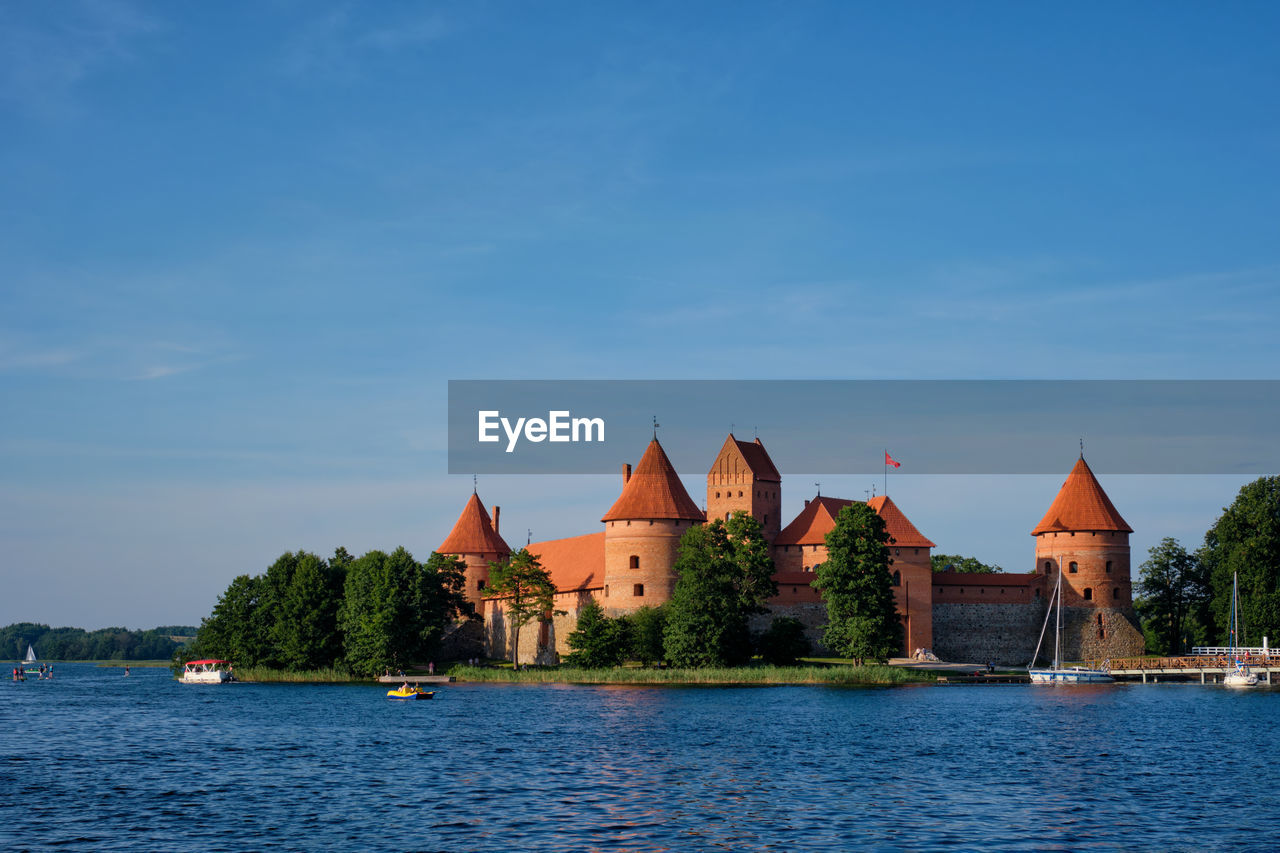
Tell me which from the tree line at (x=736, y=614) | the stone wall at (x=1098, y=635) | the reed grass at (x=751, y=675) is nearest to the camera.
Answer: the reed grass at (x=751, y=675)

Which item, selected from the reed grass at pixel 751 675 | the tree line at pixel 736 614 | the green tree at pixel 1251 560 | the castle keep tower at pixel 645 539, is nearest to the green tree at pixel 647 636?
the tree line at pixel 736 614

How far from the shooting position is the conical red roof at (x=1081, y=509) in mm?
80500

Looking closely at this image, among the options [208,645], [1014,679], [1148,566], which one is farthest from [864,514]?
[208,645]

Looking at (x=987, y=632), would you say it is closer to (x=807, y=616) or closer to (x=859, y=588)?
(x=807, y=616)

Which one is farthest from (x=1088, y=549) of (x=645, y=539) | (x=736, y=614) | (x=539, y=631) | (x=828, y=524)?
(x=539, y=631)

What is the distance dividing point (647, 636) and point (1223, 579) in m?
34.7

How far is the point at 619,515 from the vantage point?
253ft

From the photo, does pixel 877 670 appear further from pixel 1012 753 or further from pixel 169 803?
pixel 169 803

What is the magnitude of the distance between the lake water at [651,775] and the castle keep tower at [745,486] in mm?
32051

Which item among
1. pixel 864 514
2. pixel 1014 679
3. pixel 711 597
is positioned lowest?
pixel 1014 679

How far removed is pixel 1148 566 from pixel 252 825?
250 feet

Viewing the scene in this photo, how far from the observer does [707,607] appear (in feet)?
217

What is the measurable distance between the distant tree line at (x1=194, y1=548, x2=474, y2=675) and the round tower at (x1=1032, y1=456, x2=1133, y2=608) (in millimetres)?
36478

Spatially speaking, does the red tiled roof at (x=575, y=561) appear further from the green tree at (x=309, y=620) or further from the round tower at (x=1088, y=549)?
the round tower at (x=1088, y=549)
